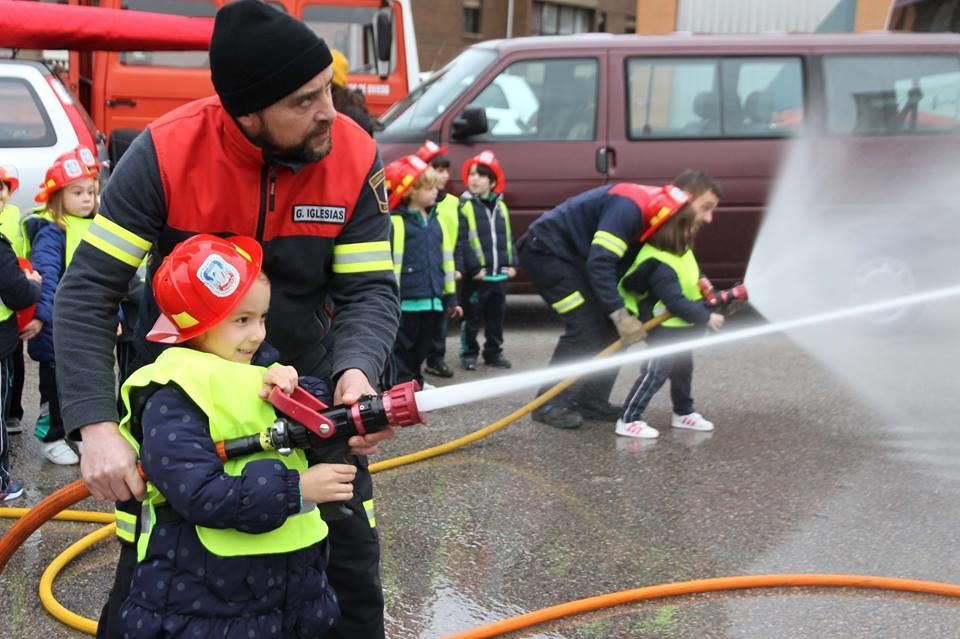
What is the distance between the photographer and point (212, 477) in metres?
2.12

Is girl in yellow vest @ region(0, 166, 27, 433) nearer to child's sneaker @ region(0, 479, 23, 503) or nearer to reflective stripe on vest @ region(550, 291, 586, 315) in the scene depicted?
child's sneaker @ region(0, 479, 23, 503)

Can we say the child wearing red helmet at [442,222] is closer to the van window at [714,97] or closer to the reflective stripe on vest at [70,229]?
the van window at [714,97]

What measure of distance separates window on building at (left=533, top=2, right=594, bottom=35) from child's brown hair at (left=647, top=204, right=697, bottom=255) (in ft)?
81.7

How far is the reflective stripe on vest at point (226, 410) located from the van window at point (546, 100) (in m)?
6.35

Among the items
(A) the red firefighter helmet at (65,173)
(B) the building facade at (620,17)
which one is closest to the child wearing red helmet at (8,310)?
(A) the red firefighter helmet at (65,173)

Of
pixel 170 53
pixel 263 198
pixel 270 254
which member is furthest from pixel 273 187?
pixel 170 53

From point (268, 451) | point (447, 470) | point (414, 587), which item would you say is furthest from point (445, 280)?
point (268, 451)

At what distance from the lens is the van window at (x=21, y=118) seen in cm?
767

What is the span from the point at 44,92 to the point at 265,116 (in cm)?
622

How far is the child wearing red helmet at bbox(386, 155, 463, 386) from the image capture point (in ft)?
21.6

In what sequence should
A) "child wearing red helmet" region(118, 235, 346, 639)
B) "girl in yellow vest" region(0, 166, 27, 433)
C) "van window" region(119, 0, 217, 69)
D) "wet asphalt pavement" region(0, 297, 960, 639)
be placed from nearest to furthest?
"child wearing red helmet" region(118, 235, 346, 639) < "wet asphalt pavement" region(0, 297, 960, 639) < "girl in yellow vest" region(0, 166, 27, 433) < "van window" region(119, 0, 217, 69)

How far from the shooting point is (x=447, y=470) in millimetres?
5188

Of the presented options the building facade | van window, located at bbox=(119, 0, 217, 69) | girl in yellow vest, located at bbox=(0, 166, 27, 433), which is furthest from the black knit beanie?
the building facade

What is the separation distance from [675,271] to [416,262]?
5.45 ft
